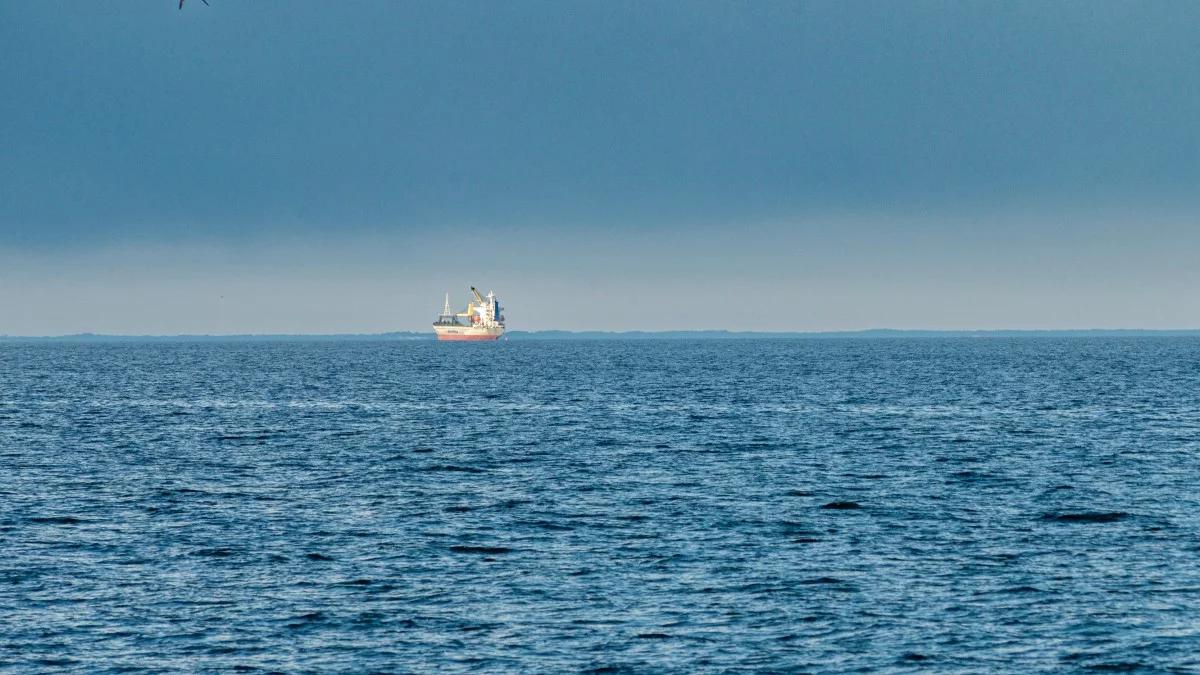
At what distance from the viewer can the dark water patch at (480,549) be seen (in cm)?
3694

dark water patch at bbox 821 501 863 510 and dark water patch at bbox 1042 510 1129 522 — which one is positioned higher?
dark water patch at bbox 821 501 863 510

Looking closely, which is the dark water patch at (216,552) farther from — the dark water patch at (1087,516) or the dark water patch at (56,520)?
the dark water patch at (1087,516)

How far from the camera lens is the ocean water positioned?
90.2 feet

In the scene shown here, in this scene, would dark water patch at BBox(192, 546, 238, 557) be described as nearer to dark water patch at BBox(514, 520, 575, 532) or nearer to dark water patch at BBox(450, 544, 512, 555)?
dark water patch at BBox(450, 544, 512, 555)

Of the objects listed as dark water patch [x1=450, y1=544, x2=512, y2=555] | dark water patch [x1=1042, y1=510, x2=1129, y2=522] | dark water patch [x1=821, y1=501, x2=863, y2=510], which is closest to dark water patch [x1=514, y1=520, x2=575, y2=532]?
dark water patch [x1=450, y1=544, x2=512, y2=555]

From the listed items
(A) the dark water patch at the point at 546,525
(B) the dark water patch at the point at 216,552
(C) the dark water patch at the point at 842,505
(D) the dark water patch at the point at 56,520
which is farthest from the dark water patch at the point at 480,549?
(D) the dark water patch at the point at 56,520

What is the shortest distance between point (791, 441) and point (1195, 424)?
26.4 m

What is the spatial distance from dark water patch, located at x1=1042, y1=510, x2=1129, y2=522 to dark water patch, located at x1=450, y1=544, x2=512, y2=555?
57.2 feet

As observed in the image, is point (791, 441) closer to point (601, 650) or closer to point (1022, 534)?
point (1022, 534)

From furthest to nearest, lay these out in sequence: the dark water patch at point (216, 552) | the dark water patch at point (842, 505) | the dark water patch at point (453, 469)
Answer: the dark water patch at point (453, 469)
the dark water patch at point (842, 505)
the dark water patch at point (216, 552)

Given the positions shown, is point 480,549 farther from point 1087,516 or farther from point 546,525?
point 1087,516

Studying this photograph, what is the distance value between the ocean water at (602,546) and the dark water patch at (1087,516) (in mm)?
197

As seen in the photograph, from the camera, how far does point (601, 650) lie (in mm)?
27203

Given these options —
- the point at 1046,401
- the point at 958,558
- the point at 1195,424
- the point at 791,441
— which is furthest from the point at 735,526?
the point at 1046,401
